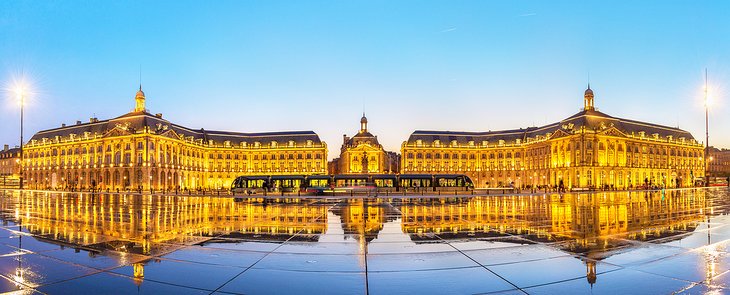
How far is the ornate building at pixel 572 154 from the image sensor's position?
111938mm

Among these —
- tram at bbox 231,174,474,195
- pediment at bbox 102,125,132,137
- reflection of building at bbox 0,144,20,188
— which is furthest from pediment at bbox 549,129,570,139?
reflection of building at bbox 0,144,20,188

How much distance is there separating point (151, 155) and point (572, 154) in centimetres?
10401

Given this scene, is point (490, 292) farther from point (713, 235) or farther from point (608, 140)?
point (608, 140)

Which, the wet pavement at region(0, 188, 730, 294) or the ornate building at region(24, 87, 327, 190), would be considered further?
the ornate building at region(24, 87, 327, 190)

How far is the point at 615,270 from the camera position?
9.22 metres

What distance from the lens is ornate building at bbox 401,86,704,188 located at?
112 metres

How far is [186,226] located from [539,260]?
1324 cm

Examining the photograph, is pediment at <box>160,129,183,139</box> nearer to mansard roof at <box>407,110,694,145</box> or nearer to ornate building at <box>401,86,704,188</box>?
ornate building at <box>401,86,704,188</box>

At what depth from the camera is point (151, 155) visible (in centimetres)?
10769

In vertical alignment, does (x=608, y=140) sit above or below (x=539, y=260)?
above

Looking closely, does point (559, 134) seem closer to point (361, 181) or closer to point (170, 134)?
point (361, 181)

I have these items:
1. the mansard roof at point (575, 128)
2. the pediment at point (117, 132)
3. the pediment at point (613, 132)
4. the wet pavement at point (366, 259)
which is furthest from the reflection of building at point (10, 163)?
the pediment at point (613, 132)

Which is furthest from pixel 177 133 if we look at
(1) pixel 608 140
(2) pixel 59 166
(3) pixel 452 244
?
(3) pixel 452 244

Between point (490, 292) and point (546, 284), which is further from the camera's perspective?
point (546, 284)
